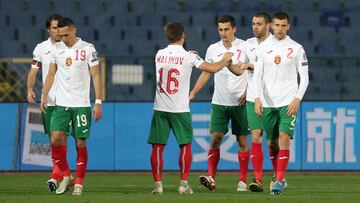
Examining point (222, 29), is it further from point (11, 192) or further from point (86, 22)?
point (86, 22)

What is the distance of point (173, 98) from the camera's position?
12.9m

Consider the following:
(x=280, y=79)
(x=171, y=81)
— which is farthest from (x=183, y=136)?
(x=280, y=79)

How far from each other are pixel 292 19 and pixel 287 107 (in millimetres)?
14011

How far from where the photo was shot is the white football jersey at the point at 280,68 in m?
12.8

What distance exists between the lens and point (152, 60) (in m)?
22.5

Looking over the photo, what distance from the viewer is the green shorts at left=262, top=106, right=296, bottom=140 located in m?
12.7

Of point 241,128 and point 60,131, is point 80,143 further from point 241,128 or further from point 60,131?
point 241,128

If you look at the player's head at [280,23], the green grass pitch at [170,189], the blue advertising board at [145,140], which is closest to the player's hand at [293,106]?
the player's head at [280,23]

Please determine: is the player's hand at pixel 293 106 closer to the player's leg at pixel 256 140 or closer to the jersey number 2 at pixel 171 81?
the player's leg at pixel 256 140

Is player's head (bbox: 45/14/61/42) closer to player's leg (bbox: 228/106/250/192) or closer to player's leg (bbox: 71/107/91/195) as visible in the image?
player's leg (bbox: 71/107/91/195)

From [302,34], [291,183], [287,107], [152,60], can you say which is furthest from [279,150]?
[302,34]

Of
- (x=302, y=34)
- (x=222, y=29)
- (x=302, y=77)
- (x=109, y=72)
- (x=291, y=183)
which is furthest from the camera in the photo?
(x=302, y=34)

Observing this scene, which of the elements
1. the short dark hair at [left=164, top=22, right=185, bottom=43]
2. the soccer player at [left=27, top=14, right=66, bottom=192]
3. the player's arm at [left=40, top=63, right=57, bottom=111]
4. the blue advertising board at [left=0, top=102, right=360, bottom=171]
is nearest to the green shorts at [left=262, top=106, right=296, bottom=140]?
the short dark hair at [left=164, top=22, right=185, bottom=43]

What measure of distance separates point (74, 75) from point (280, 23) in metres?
2.48
